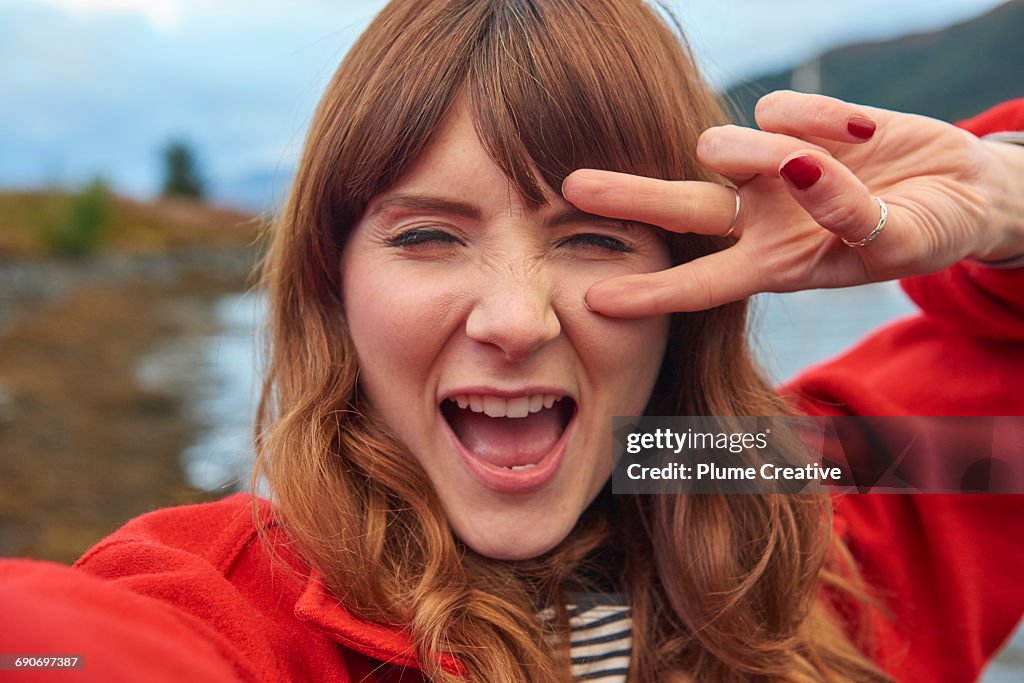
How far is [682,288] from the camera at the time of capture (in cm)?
165

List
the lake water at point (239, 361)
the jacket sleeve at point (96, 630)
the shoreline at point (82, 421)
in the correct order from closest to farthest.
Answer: the jacket sleeve at point (96, 630), the shoreline at point (82, 421), the lake water at point (239, 361)

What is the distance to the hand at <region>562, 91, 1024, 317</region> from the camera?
5.07 ft

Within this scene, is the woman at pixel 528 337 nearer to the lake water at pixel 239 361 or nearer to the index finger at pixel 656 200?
the index finger at pixel 656 200

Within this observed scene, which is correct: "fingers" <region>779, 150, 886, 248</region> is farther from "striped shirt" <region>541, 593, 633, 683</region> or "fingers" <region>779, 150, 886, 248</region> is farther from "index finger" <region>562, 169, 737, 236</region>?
"striped shirt" <region>541, 593, 633, 683</region>

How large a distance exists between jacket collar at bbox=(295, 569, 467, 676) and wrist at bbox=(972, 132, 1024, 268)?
143 cm

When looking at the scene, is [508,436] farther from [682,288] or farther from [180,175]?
[180,175]

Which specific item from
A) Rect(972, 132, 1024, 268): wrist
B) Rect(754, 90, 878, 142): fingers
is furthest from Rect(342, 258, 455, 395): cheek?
Rect(972, 132, 1024, 268): wrist

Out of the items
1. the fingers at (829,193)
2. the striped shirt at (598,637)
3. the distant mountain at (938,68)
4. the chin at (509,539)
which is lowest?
the striped shirt at (598,637)

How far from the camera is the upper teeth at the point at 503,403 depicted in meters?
1.66

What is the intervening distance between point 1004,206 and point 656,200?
2.83 ft

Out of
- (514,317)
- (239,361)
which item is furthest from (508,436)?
(239,361)

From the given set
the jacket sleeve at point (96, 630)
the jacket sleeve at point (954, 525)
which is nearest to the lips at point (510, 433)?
the jacket sleeve at point (96, 630)

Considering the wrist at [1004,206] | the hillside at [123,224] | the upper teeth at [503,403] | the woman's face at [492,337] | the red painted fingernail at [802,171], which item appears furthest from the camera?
the hillside at [123,224]

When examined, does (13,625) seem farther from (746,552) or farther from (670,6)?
(670,6)
